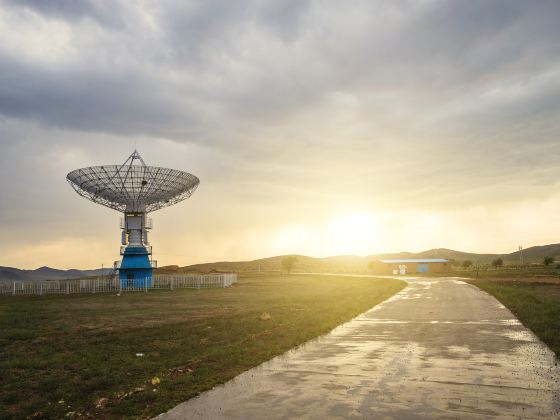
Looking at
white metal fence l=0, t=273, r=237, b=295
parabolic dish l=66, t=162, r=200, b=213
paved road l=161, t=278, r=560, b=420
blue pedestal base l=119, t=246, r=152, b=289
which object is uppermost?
parabolic dish l=66, t=162, r=200, b=213

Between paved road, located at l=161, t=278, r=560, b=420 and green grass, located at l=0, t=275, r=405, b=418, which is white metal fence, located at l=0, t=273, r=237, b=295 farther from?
paved road, located at l=161, t=278, r=560, b=420

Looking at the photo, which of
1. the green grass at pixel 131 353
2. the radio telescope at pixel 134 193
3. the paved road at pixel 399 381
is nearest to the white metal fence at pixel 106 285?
the radio telescope at pixel 134 193

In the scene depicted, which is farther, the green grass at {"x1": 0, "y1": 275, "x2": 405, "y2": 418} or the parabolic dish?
the parabolic dish

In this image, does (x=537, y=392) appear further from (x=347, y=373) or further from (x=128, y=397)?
(x=128, y=397)

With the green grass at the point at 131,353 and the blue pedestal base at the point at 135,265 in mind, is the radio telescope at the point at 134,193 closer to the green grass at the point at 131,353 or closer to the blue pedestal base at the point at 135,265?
the blue pedestal base at the point at 135,265

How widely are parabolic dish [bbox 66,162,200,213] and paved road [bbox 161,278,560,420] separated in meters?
43.0

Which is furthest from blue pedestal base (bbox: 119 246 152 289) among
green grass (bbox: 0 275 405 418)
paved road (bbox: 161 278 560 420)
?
paved road (bbox: 161 278 560 420)

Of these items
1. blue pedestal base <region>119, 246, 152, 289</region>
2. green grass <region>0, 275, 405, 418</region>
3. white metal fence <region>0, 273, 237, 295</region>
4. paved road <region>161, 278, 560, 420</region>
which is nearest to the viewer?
paved road <region>161, 278, 560, 420</region>

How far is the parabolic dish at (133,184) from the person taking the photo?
5250cm

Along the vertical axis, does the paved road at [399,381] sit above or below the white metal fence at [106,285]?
below

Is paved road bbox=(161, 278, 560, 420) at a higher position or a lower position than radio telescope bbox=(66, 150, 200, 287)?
lower

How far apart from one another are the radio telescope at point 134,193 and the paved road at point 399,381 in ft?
142

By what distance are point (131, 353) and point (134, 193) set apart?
146 feet

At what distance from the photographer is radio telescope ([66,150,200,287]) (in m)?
52.8
